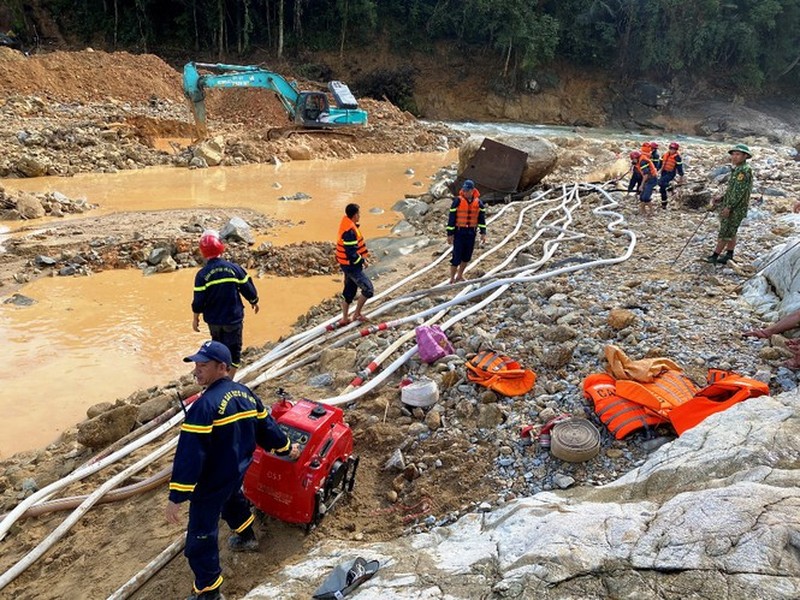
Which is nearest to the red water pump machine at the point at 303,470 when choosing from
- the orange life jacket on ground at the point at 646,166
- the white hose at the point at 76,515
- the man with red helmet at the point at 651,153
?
the white hose at the point at 76,515

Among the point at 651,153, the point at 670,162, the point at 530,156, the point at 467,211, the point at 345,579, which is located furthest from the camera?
the point at 530,156

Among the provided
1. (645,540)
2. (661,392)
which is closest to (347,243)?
(661,392)

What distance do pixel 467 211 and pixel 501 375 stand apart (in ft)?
11.2

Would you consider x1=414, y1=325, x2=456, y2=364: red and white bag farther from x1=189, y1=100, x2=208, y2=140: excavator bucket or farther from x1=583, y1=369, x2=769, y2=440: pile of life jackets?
x1=189, y1=100, x2=208, y2=140: excavator bucket

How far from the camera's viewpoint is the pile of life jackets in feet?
13.3

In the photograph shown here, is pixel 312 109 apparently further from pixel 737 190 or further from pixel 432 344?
pixel 432 344

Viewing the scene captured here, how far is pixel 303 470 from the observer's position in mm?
3609

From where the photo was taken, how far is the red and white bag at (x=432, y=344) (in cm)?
570

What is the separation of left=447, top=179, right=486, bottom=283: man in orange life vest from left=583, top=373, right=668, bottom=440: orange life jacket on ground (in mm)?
3590

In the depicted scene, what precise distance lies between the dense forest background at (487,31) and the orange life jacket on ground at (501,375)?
37.4 metres

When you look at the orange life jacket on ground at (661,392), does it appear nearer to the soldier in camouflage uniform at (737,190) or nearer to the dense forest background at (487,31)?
the soldier in camouflage uniform at (737,190)

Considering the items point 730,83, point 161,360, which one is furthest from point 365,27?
point 161,360

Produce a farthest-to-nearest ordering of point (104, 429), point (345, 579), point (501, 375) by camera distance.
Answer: point (104, 429), point (501, 375), point (345, 579)

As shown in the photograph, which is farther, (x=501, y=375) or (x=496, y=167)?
(x=496, y=167)
